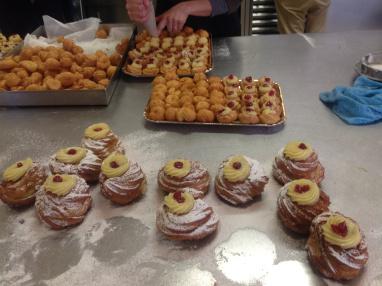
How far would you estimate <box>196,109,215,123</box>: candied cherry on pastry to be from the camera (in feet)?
5.79

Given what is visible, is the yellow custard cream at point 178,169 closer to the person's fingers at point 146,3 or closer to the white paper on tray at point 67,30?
the person's fingers at point 146,3

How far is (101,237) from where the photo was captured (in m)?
1.31

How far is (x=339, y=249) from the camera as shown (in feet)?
3.54

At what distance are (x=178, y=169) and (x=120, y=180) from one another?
209mm

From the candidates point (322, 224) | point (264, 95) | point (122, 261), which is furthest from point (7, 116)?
point (322, 224)

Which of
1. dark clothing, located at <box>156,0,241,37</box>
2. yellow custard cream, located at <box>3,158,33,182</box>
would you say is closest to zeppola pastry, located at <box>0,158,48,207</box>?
yellow custard cream, located at <box>3,158,33,182</box>

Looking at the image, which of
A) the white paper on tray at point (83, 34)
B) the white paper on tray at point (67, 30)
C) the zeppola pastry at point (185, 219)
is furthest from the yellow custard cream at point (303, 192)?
the white paper on tray at point (67, 30)

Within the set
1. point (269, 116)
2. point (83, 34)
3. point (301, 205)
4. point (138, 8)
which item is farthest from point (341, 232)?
point (83, 34)

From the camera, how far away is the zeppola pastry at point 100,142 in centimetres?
156

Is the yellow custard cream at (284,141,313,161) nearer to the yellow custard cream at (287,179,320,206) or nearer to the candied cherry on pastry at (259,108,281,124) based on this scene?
the yellow custard cream at (287,179,320,206)

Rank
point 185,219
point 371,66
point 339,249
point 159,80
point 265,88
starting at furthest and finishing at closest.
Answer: point 371,66 → point 159,80 → point 265,88 → point 185,219 → point 339,249

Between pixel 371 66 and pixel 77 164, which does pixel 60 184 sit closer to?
pixel 77 164

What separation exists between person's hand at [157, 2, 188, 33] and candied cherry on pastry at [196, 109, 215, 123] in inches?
36.8

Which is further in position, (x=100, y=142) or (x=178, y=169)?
(x=100, y=142)
